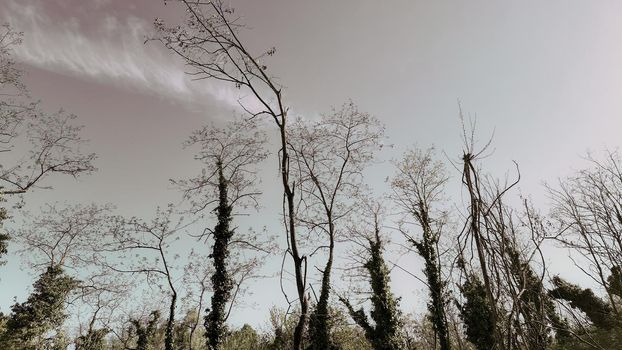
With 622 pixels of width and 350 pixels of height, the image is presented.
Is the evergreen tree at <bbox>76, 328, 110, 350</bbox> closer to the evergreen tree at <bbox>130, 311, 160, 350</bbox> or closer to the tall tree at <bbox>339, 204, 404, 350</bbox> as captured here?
the evergreen tree at <bbox>130, 311, 160, 350</bbox>

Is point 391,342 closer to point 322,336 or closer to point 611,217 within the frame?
point 322,336

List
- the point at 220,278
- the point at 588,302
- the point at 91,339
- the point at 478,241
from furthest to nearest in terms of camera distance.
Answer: the point at 91,339 → the point at 588,302 → the point at 220,278 → the point at 478,241

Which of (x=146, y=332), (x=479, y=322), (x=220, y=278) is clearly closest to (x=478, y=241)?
(x=220, y=278)

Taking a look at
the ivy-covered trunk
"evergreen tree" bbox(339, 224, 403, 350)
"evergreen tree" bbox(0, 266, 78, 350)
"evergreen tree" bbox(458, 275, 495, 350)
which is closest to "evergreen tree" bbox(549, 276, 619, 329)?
"evergreen tree" bbox(458, 275, 495, 350)

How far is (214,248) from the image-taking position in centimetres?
1809

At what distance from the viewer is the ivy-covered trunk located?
648 inches

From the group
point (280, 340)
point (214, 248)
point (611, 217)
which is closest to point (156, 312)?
point (280, 340)

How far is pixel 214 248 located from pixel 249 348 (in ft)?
55.6

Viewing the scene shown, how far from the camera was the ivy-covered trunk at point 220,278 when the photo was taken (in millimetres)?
16469

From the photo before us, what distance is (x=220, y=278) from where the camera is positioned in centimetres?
1755

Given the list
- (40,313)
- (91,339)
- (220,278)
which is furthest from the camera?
(91,339)

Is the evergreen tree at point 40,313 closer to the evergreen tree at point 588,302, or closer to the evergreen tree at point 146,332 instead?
the evergreen tree at point 146,332

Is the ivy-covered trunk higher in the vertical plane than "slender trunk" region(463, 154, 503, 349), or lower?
higher

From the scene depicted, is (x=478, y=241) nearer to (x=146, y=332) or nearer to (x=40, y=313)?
(x=40, y=313)
